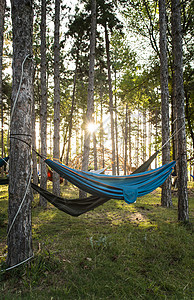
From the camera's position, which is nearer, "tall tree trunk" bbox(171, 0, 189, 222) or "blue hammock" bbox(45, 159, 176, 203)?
"blue hammock" bbox(45, 159, 176, 203)

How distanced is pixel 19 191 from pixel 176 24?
166 inches

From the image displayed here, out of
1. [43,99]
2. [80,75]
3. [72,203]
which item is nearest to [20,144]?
[72,203]

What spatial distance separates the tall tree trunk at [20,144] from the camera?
81.6 inches

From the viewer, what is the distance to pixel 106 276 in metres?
2.03

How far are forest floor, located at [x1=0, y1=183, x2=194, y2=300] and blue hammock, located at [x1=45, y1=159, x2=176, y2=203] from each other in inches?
26.2

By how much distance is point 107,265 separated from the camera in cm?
224

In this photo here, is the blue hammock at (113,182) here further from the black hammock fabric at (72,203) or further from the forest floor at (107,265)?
the forest floor at (107,265)

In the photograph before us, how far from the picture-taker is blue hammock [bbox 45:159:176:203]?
2.80 meters

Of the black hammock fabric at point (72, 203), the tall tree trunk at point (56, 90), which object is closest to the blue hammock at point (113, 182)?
the black hammock fabric at point (72, 203)

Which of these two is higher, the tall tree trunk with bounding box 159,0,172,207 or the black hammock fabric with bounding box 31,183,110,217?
the tall tree trunk with bounding box 159,0,172,207

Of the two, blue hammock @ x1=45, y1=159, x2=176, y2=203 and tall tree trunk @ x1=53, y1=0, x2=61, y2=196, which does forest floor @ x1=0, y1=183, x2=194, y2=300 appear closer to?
blue hammock @ x1=45, y1=159, x2=176, y2=203

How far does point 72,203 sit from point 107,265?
3.30ft

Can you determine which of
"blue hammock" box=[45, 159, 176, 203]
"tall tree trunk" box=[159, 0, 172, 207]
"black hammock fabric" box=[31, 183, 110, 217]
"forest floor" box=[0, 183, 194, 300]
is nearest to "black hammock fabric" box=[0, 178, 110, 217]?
"black hammock fabric" box=[31, 183, 110, 217]

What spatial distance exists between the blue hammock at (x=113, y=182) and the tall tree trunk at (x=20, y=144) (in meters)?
0.69
